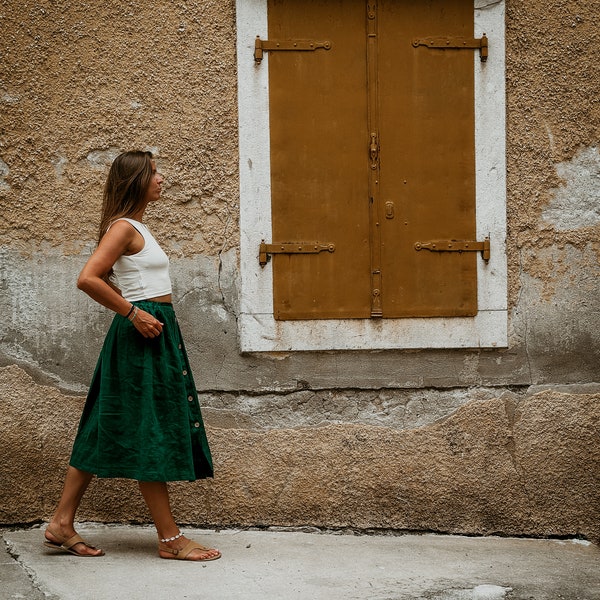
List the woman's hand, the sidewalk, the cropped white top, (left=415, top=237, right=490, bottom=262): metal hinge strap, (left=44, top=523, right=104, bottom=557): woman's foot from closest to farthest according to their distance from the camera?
1. the sidewalk
2. the woman's hand
3. the cropped white top
4. (left=44, top=523, right=104, bottom=557): woman's foot
5. (left=415, top=237, right=490, bottom=262): metal hinge strap

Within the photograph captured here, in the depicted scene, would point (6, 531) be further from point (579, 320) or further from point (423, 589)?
point (579, 320)

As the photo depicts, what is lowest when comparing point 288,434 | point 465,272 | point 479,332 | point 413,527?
point 413,527

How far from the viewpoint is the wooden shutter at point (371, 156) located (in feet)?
14.6

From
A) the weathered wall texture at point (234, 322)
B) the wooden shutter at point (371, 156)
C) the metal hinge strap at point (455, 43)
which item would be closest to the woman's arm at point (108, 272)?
the weathered wall texture at point (234, 322)

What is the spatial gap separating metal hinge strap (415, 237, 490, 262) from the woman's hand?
4.66ft

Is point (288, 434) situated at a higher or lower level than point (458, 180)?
lower

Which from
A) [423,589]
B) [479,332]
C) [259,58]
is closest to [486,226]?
[479,332]

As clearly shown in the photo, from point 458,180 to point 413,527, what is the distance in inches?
66.6

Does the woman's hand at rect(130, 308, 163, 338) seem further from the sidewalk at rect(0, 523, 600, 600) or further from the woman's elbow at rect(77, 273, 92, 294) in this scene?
the sidewalk at rect(0, 523, 600, 600)

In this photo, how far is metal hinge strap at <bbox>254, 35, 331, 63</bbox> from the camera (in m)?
4.38

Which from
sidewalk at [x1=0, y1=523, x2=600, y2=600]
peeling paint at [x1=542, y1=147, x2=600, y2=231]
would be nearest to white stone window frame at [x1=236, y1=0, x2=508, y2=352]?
peeling paint at [x1=542, y1=147, x2=600, y2=231]

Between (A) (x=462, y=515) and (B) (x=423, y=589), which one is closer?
(B) (x=423, y=589)

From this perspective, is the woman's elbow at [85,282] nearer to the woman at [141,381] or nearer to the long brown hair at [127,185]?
the woman at [141,381]

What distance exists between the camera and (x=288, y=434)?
4.44m
